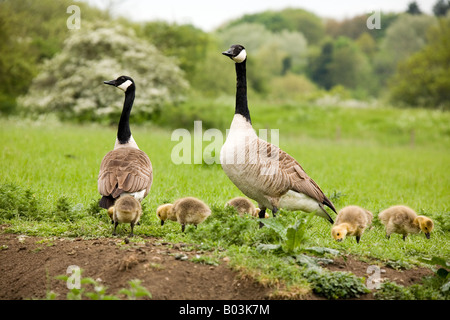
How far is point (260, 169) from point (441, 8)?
114 metres

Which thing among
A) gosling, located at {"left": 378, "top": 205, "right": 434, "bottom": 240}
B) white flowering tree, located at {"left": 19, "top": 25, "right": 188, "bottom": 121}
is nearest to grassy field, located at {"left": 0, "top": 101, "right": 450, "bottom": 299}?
gosling, located at {"left": 378, "top": 205, "right": 434, "bottom": 240}

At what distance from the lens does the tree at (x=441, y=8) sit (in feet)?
345

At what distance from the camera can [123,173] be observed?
795cm

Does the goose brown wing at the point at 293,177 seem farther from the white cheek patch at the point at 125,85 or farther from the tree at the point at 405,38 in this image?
the tree at the point at 405,38

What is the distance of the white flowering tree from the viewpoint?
3884 centimetres

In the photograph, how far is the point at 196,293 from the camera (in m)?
5.57

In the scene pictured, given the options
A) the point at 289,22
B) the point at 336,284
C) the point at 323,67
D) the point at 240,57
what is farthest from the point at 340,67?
the point at 336,284

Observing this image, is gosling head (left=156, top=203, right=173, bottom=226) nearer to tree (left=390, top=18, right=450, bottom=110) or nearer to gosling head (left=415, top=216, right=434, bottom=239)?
gosling head (left=415, top=216, right=434, bottom=239)

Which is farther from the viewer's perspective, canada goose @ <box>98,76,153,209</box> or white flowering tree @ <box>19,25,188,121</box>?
white flowering tree @ <box>19,25,188,121</box>

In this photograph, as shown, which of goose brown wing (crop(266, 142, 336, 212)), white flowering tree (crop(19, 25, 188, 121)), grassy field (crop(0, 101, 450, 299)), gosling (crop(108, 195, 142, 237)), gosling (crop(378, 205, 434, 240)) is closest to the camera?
grassy field (crop(0, 101, 450, 299))

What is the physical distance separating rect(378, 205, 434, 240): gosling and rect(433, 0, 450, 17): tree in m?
111

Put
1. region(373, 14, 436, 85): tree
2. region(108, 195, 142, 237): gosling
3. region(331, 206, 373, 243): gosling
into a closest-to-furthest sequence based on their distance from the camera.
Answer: region(108, 195, 142, 237): gosling → region(331, 206, 373, 243): gosling → region(373, 14, 436, 85): tree

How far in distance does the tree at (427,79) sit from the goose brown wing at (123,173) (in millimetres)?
63687

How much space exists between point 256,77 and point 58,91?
4847 centimetres
